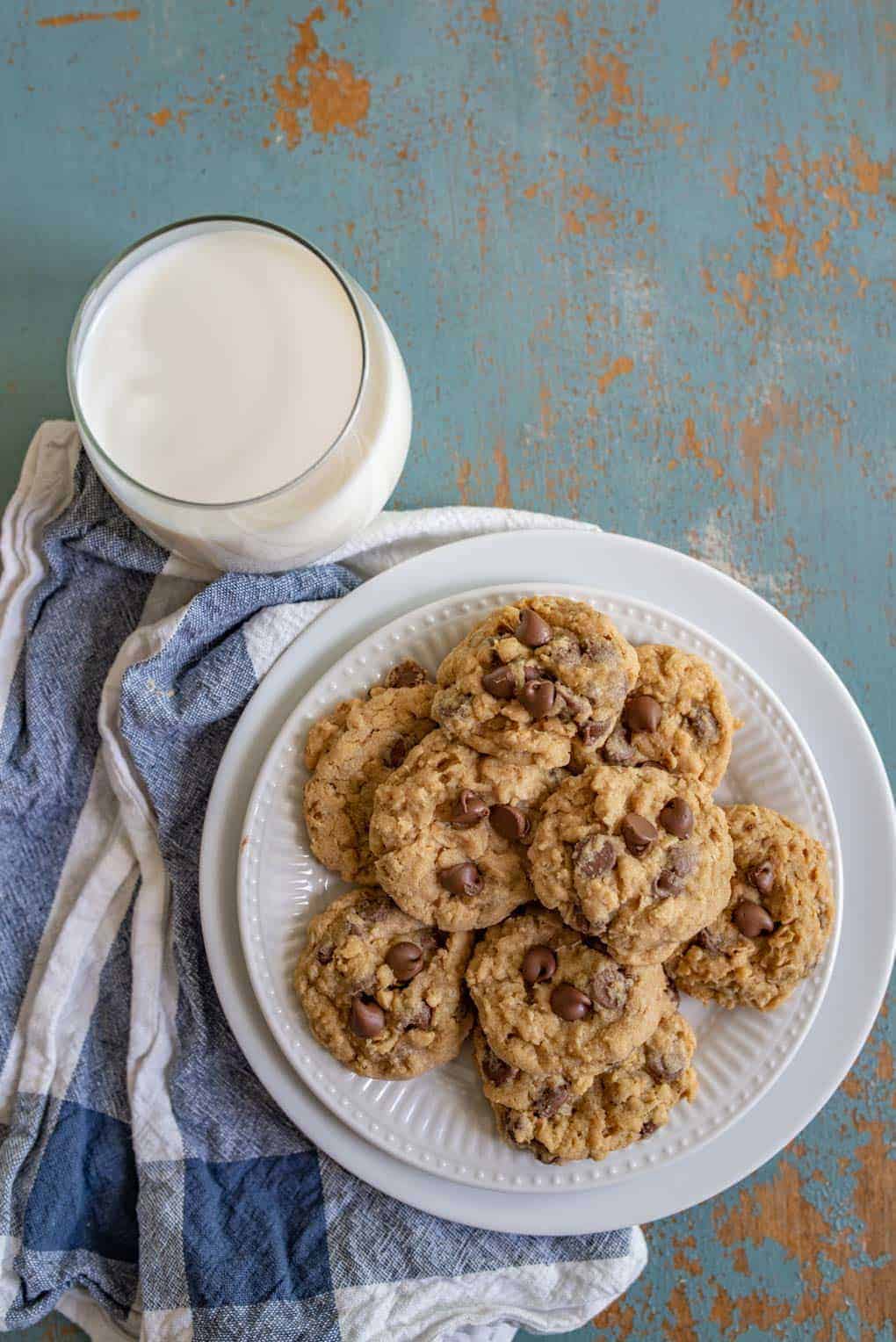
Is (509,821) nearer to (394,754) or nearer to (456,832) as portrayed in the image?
(456,832)

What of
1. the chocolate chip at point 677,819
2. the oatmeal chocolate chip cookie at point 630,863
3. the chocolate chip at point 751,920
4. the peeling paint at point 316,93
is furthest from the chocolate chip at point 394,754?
the peeling paint at point 316,93

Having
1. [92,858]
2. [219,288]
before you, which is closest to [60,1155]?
[92,858]

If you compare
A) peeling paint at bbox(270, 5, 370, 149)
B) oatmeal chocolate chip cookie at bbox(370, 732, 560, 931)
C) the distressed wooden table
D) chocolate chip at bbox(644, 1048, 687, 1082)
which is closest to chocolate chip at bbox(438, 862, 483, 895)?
oatmeal chocolate chip cookie at bbox(370, 732, 560, 931)

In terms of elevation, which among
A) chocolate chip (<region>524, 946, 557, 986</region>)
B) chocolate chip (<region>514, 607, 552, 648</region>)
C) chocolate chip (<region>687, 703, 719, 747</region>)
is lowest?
chocolate chip (<region>524, 946, 557, 986</region>)

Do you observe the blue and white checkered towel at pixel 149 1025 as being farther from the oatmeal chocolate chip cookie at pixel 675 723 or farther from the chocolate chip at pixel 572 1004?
the chocolate chip at pixel 572 1004

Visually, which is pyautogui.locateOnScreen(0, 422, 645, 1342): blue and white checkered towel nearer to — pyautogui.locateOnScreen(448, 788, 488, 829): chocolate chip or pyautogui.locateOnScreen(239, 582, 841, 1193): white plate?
pyautogui.locateOnScreen(239, 582, 841, 1193): white plate

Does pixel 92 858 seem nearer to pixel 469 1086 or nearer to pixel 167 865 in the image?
pixel 167 865
